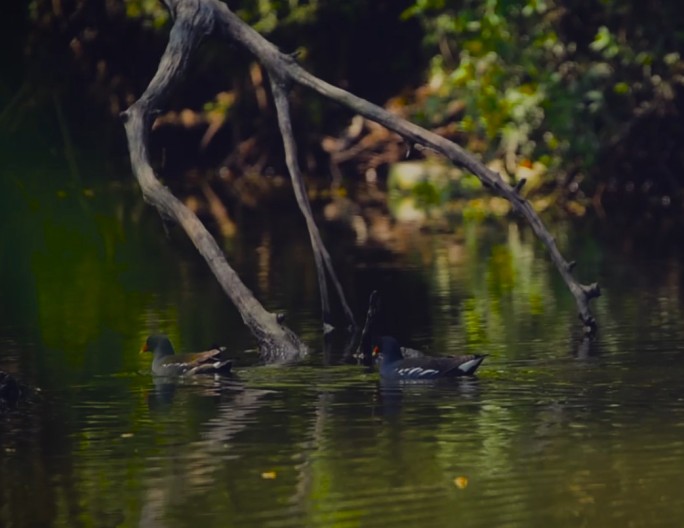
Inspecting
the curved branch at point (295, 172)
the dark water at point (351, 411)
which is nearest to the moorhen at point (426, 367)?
the dark water at point (351, 411)

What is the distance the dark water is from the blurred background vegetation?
1925 mm

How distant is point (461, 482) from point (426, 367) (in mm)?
3449

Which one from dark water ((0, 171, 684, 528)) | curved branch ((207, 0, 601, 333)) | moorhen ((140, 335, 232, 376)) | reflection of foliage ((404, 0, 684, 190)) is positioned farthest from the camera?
reflection of foliage ((404, 0, 684, 190))

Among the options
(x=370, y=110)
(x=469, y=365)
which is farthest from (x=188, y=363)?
(x=370, y=110)

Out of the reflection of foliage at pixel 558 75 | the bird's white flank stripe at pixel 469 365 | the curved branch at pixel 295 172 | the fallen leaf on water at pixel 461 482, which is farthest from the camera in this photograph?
the reflection of foliage at pixel 558 75

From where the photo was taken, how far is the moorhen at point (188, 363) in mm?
13469

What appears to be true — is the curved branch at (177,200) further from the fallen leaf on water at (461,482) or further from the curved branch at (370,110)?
the fallen leaf on water at (461,482)

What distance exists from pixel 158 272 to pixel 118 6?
1284cm

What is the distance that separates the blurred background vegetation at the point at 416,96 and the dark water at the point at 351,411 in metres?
1.92

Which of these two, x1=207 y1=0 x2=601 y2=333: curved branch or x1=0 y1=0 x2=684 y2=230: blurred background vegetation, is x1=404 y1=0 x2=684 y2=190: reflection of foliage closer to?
x1=0 y1=0 x2=684 y2=230: blurred background vegetation

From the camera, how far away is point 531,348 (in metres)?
14.5

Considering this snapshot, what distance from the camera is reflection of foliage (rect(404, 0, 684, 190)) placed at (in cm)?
2644

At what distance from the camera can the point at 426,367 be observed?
1319 centimetres

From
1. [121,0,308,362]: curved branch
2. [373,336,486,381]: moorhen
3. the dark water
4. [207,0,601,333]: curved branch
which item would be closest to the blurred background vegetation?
[121,0,308,362]: curved branch
